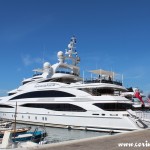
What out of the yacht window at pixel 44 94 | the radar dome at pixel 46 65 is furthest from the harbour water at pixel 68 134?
the radar dome at pixel 46 65

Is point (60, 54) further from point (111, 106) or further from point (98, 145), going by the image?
point (98, 145)

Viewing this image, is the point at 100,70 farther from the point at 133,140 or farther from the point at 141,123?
the point at 133,140

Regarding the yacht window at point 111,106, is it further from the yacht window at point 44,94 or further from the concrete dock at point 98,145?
the concrete dock at point 98,145

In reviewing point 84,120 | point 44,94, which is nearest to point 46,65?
point 44,94

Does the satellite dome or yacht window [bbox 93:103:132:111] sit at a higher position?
the satellite dome

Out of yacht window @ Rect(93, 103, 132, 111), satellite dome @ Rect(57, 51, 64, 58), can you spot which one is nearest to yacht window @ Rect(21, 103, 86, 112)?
yacht window @ Rect(93, 103, 132, 111)

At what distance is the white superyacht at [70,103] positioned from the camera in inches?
914

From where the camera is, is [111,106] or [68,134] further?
[111,106]

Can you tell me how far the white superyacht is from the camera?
23.2 meters

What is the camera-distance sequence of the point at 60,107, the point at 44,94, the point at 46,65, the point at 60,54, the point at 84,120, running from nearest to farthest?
the point at 84,120
the point at 60,107
the point at 44,94
the point at 60,54
the point at 46,65

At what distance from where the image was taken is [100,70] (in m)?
28.9

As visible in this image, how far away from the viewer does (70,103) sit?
2597 cm

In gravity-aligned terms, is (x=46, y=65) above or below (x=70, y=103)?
above

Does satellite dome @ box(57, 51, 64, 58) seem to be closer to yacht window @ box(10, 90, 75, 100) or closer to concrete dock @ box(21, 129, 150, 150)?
yacht window @ box(10, 90, 75, 100)
